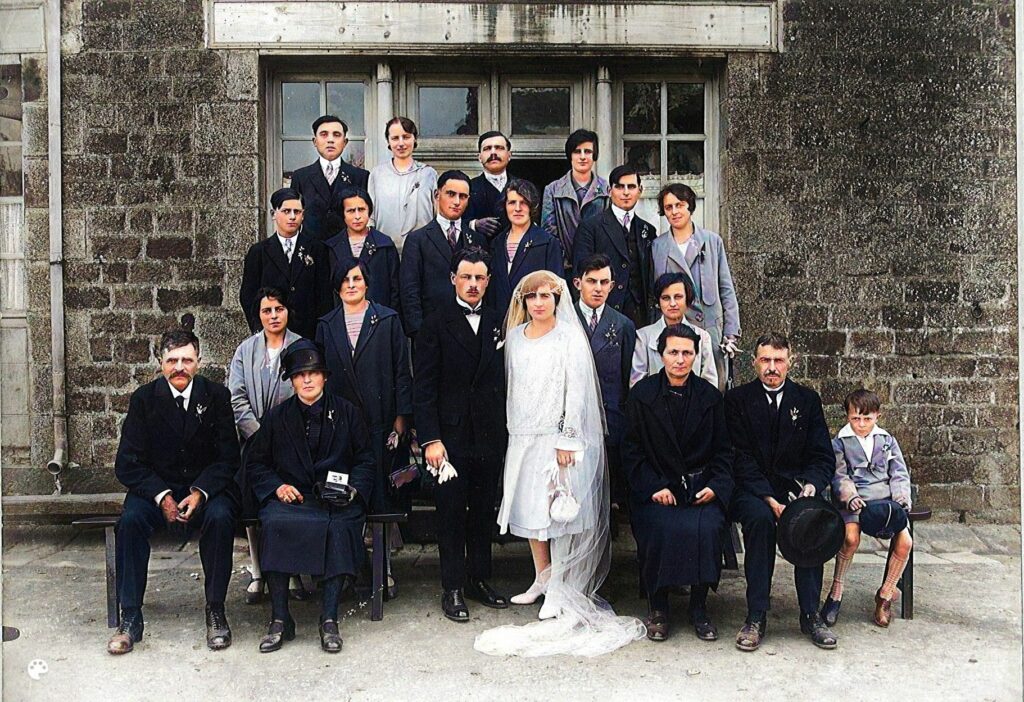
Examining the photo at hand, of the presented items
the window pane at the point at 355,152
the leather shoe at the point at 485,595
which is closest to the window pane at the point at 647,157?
the window pane at the point at 355,152

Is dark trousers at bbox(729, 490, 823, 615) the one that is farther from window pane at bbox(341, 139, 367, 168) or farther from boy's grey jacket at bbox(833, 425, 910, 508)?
window pane at bbox(341, 139, 367, 168)

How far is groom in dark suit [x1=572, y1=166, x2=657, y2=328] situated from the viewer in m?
5.85

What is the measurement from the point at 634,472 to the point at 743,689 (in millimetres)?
1228

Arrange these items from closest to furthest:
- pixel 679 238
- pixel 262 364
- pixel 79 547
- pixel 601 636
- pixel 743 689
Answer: pixel 743 689
pixel 601 636
pixel 262 364
pixel 679 238
pixel 79 547

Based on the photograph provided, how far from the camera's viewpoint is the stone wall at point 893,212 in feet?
23.1

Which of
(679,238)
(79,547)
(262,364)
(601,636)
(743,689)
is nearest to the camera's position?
(743,689)

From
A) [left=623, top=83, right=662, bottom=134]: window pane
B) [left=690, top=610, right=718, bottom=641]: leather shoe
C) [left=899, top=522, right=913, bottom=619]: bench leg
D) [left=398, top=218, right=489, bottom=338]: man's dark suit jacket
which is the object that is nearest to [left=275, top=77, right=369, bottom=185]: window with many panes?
[left=398, top=218, right=489, bottom=338]: man's dark suit jacket

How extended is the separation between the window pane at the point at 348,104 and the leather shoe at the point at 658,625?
4050mm

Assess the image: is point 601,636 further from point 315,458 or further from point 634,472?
point 315,458

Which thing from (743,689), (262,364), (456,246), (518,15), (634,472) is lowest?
(743,689)

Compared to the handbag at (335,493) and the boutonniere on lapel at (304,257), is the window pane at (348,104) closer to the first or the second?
the boutonniere on lapel at (304,257)

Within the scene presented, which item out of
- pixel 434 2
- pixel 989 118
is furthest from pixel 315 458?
pixel 989 118

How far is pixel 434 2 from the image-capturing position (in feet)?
22.7

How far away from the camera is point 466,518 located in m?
5.43
